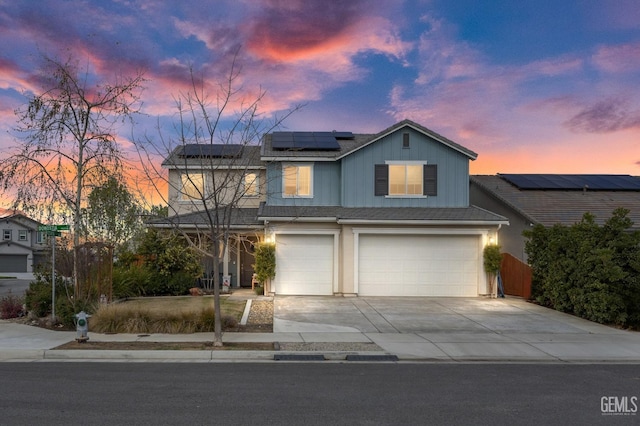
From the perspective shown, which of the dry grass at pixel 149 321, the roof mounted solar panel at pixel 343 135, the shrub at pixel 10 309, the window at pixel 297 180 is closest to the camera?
the dry grass at pixel 149 321

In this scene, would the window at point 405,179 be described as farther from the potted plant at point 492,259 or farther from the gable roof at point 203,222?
the gable roof at point 203,222

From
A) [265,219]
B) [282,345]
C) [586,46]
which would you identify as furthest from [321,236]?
[586,46]

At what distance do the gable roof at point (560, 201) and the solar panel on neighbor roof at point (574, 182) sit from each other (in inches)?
6.3

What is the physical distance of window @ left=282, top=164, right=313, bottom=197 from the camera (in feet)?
70.4

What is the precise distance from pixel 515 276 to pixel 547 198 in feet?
19.4

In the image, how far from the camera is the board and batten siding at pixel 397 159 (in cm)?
2100

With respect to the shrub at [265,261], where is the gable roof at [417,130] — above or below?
above

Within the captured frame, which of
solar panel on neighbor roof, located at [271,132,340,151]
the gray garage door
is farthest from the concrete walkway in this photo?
the gray garage door

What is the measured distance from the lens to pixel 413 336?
12.4 meters

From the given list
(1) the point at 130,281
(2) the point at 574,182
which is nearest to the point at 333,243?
(1) the point at 130,281

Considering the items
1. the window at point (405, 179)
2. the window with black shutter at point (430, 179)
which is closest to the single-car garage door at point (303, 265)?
the window at point (405, 179)

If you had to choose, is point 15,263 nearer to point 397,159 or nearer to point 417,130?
point 397,159

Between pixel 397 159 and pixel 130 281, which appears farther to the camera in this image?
pixel 397 159
